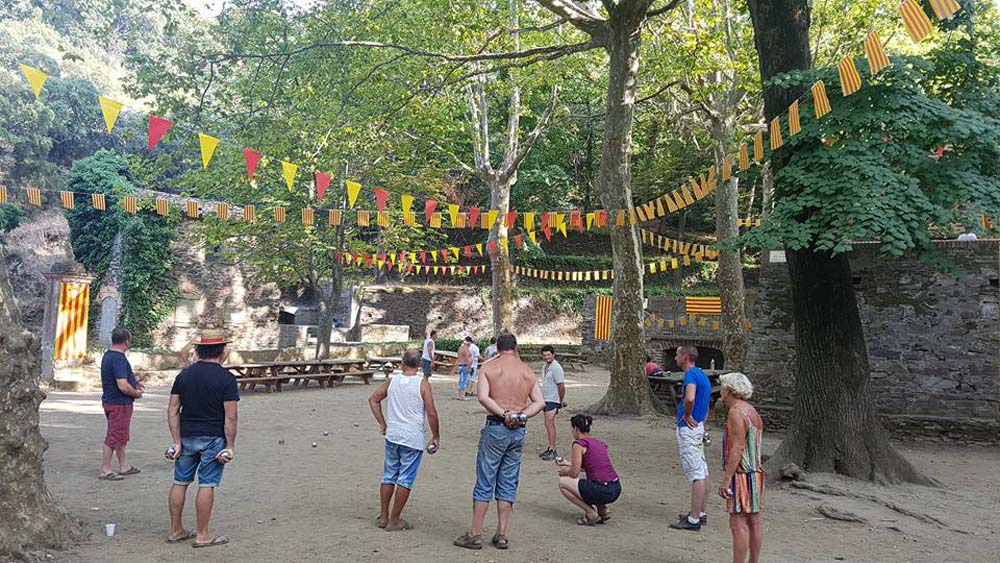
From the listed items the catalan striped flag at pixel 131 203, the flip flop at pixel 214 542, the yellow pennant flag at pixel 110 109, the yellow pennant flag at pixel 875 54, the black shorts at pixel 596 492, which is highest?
the catalan striped flag at pixel 131 203

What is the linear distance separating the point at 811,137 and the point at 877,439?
3210 mm

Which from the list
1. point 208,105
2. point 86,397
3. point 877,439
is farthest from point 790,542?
point 86,397

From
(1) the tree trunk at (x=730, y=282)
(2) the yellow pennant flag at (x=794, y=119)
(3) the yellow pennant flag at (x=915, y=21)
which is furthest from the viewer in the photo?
(1) the tree trunk at (x=730, y=282)

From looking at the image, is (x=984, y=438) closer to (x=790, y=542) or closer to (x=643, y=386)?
(x=643, y=386)

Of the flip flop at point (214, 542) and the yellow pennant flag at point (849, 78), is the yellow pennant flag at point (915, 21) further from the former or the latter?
the flip flop at point (214, 542)

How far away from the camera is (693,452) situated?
18.3 feet

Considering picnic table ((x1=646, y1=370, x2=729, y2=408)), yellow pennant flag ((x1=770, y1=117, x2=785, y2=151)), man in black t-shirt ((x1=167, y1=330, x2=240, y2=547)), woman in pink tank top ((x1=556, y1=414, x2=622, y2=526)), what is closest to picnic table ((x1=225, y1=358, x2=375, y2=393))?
picnic table ((x1=646, y1=370, x2=729, y2=408))

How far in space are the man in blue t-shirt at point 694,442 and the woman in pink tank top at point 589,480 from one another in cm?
57

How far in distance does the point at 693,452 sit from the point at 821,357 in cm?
272

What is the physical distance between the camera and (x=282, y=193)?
1809cm

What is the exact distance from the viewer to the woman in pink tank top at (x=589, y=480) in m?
5.43

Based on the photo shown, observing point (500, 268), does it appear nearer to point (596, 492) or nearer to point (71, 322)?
point (71, 322)

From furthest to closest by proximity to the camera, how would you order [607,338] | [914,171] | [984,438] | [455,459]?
A: 1. [607,338]
2. [984,438]
3. [455,459]
4. [914,171]

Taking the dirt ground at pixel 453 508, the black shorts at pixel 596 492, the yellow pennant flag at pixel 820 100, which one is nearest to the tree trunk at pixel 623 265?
the dirt ground at pixel 453 508
